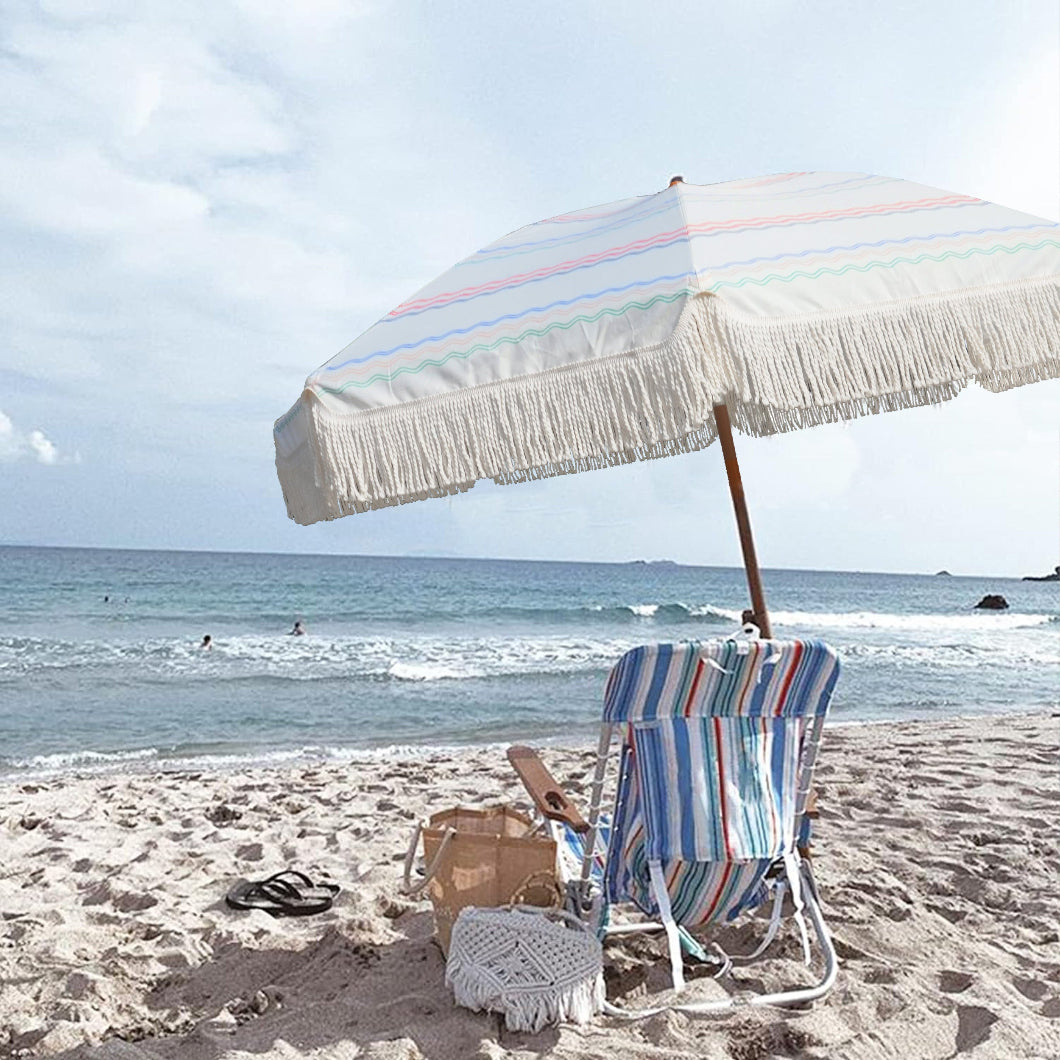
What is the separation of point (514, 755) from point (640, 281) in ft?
5.34

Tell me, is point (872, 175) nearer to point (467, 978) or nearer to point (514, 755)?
point (514, 755)

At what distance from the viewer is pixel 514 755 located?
3.41 meters

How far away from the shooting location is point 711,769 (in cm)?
266

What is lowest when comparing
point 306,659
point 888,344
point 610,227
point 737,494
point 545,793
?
point 306,659

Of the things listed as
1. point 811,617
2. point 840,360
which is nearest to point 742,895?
point 840,360

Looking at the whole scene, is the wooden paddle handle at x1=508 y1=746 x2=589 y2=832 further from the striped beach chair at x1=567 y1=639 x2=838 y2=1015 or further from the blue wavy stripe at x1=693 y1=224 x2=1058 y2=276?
the blue wavy stripe at x1=693 y1=224 x2=1058 y2=276

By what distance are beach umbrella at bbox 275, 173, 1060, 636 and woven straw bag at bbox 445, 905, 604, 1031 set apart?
1.22 m

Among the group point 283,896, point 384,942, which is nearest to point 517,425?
point 384,942

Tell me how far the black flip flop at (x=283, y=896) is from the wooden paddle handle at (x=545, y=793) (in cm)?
114

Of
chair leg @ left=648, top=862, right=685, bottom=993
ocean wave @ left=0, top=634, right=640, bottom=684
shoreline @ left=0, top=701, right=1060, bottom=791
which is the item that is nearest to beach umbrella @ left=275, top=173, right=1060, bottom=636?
chair leg @ left=648, top=862, right=685, bottom=993

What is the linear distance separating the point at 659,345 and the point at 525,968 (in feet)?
5.48

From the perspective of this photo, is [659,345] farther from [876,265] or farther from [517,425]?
[876,265]

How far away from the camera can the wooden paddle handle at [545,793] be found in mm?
2942

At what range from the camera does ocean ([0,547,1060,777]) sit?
10328mm
